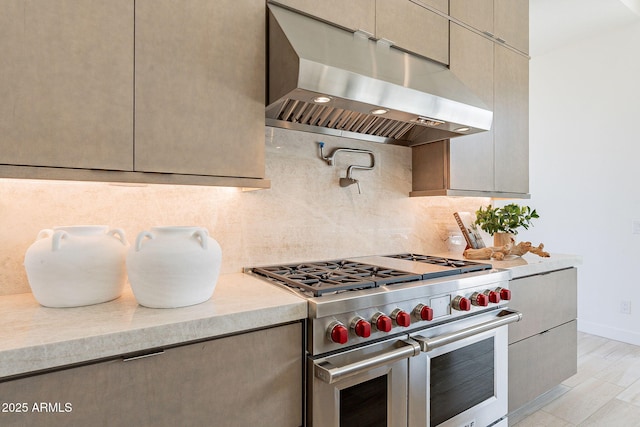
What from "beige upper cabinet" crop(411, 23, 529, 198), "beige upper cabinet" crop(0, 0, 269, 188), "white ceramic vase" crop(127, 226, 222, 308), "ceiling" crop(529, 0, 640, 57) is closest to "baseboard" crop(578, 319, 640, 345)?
"beige upper cabinet" crop(411, 23, 529, 198)

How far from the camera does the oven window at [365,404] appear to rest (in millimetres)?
1201

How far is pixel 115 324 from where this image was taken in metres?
0.93

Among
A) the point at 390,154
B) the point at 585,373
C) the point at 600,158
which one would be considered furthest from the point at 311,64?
the point at 600,158

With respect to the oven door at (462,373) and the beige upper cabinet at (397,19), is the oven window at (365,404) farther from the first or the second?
the beige upper cabinet at (397,19)

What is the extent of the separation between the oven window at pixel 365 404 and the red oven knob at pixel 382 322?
0.21m

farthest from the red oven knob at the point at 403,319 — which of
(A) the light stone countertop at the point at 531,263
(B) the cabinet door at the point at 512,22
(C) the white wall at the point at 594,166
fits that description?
(C) the white wall at the point at 594,166

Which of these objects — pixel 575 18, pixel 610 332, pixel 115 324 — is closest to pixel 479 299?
pixel 115 324

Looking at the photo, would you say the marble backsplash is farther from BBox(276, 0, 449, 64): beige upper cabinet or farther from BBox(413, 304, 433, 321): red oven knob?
BBox(413, 304, 433, 321): red oven knob

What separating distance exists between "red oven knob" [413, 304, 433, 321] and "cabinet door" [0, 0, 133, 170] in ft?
3.77

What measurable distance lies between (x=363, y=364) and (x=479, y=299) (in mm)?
681

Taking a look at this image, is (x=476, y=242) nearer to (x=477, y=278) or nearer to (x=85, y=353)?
(x=477, y=278)

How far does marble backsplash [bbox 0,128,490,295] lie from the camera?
4.17ft

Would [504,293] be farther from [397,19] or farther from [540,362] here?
[397,19]

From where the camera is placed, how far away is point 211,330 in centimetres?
98
